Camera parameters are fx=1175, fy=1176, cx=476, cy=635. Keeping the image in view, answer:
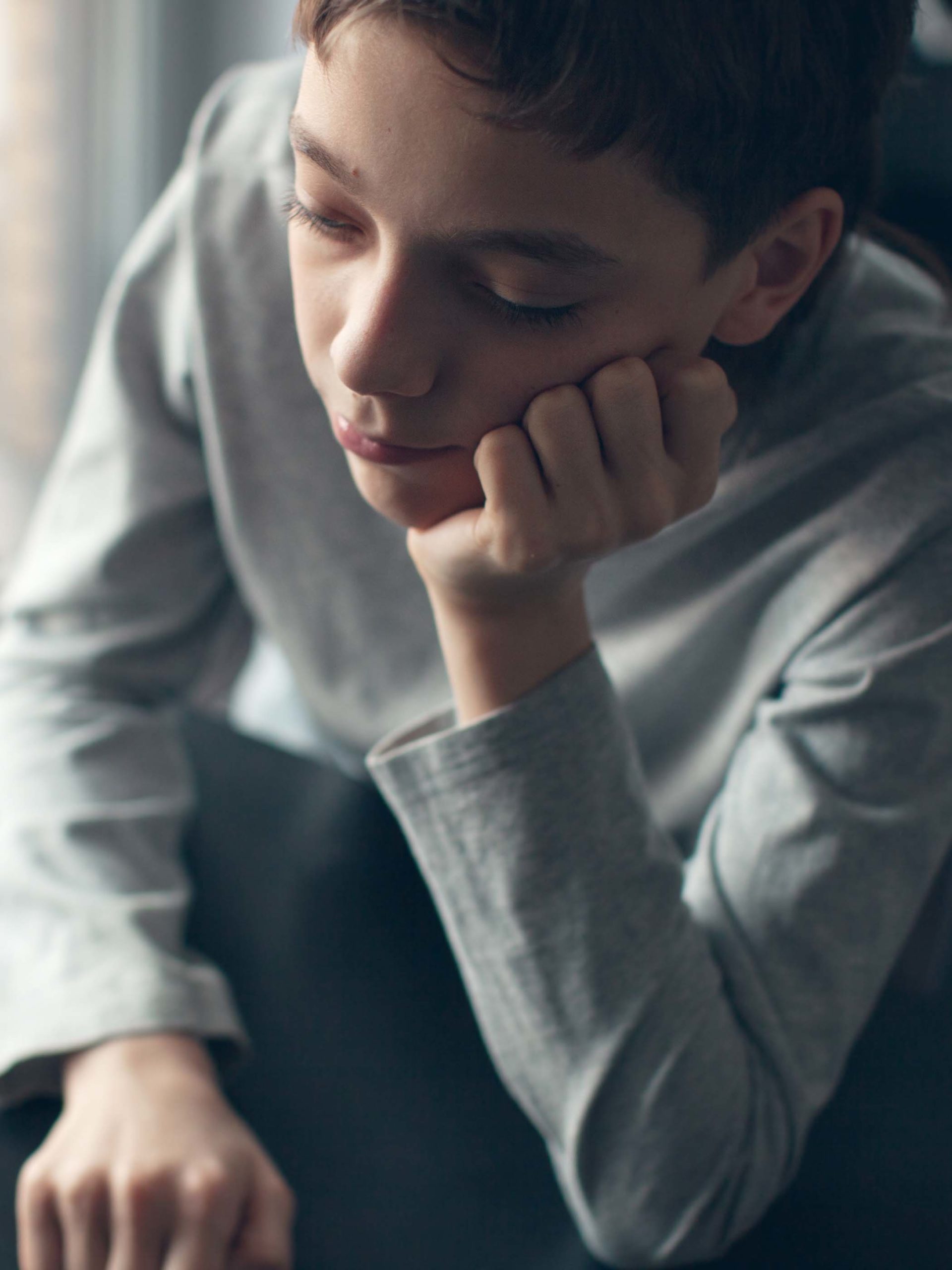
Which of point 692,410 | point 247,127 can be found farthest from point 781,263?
point 247,127

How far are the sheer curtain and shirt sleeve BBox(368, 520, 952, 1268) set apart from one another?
4.74 feet

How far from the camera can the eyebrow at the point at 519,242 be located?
19.2 inches

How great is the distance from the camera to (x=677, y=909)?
639mm

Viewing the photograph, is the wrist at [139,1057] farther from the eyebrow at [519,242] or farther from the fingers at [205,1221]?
the eyebrow at [519,242]

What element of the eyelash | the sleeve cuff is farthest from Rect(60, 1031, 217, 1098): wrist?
the eyelash

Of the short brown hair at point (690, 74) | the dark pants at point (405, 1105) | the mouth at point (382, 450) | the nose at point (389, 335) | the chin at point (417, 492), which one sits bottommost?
the dark pants at point (405, 1105)

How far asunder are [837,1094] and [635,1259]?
18cm

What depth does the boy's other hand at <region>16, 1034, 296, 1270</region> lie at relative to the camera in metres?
0.57

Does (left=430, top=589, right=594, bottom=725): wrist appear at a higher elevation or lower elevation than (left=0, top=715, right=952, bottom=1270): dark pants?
higher

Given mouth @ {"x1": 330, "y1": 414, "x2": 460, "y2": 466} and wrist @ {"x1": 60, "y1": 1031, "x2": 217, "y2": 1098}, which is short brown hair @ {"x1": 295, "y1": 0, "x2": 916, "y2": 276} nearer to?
mouth @ {"x1": 330, "y1": 414, "x2": 460, "y2": 466}

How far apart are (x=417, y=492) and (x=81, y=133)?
157cm

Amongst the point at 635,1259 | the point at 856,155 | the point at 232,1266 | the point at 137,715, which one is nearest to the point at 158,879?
the point at 137,715

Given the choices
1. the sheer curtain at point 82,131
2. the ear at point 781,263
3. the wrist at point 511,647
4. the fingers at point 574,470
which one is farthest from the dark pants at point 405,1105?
the sheer curtain at point 82,131

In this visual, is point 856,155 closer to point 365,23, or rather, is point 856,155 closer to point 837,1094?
point 365,23
